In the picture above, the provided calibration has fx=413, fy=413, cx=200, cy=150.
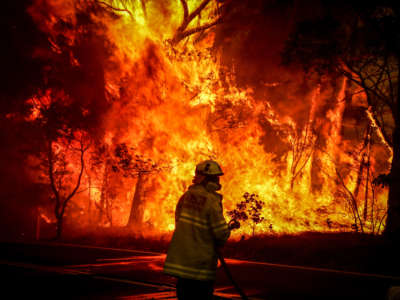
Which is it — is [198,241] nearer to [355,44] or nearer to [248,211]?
[248,211]

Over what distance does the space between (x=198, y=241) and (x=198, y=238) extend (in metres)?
0.03

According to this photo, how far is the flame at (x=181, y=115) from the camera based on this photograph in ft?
48.5

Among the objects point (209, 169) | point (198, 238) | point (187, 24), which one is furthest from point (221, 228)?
point (187, 24)

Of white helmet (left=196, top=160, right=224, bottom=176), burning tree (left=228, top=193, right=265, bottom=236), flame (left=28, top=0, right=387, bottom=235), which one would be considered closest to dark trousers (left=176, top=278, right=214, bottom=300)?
white helmet (left=196, top=160, right=224, bottom=176)

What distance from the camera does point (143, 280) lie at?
21.3 ft

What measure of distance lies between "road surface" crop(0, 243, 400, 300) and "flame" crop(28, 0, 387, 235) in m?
6.22

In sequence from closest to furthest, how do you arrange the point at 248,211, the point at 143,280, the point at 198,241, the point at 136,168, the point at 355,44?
the point at 198,241 → the point at 143,280 → the point at 355,44 → the point at 248,211 → the point at 136,168

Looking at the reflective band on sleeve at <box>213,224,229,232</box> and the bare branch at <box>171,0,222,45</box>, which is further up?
the bare branch at <box>171,0,222,45</box>

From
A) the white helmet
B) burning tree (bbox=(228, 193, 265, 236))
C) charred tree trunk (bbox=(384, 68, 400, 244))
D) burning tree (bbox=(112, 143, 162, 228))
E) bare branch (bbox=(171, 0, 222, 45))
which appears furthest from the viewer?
bare branch (bbox=(171, 0, 222, 45))

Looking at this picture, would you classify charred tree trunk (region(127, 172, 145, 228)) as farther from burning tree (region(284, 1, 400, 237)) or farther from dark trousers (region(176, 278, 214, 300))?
dark trousers (region(176, 278, 214, 300))

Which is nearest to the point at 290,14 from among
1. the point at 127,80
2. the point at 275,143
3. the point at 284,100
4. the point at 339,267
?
the point at 284,100

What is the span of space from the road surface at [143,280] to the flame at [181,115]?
20.4ft

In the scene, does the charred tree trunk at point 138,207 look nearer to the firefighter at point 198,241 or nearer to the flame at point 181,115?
the flame at point 181,115

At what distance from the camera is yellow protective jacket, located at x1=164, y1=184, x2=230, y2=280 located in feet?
12.1
